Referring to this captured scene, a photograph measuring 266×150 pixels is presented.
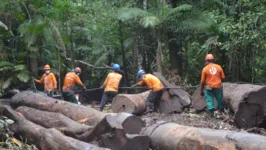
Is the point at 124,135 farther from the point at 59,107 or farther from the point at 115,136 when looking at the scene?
the point at 59,107

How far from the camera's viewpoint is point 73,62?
67.0 feet


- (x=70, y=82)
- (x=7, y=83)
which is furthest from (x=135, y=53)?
(x=70, y=82)

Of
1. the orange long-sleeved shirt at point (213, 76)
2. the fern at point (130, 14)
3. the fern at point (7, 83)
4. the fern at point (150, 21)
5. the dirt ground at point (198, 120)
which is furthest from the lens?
the fern at point (7, 83)

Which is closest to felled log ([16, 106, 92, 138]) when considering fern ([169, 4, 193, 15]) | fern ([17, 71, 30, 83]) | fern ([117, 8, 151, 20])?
fern ([117, 8, 151, 20])

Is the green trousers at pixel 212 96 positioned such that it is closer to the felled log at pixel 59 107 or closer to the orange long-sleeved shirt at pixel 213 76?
the orange long-sleeved shirt at pixel 213 76

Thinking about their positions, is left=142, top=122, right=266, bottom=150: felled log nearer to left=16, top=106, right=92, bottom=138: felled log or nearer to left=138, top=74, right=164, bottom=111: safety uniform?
left=16, top=106, right=92, bottom=138: felled log

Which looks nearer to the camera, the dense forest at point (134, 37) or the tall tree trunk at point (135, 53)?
the dense forest at point (134, 37)

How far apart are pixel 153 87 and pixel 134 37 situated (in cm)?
698

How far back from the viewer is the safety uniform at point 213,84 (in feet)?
33.7

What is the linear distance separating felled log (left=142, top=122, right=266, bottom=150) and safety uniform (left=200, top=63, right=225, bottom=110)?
334 cm

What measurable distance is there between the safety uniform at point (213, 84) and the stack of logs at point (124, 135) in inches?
131

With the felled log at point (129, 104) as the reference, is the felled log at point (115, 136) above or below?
above

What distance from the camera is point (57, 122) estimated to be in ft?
26.7

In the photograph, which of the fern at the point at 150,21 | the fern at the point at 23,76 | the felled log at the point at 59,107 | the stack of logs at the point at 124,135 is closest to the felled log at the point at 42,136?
the stack of logs at the point at 124,135
